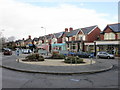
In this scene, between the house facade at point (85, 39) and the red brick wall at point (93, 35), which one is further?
the red brick wall at point (93, 35)

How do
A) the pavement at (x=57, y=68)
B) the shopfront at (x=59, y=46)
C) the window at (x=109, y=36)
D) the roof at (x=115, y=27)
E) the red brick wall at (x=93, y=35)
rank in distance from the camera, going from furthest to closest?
the shopfront at (x=59, y=46), the red brick wall at (x=93, y=35), the window at (x=109, y=36), the roof at (x=115, y=27), the pavement at (x=57, y=68)

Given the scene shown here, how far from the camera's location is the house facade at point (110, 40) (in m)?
32.3

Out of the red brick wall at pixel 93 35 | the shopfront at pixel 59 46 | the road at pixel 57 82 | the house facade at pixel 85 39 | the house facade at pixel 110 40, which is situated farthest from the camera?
the shopfront at pixel 59 46

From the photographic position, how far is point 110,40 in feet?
109

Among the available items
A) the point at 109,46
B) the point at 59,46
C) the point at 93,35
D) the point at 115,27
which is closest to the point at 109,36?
the point at 109,46

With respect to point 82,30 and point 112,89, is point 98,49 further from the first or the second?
point 112,89

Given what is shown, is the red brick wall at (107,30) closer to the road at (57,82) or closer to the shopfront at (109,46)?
the shopfront at (109,46)

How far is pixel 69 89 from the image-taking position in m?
6.52

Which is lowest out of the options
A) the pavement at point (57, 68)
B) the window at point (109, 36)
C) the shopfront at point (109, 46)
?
the pavement at point (57, 68)

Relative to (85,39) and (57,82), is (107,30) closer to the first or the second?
(85,39)

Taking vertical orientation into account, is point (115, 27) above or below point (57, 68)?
above

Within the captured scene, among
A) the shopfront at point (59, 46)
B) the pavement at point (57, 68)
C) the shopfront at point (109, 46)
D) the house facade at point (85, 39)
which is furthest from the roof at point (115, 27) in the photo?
the pavement at point (57, 68)

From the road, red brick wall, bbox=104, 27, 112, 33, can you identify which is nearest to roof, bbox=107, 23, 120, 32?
red brick wall, bbox=104, 27, 112, 33

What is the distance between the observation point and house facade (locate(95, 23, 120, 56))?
106 feet
